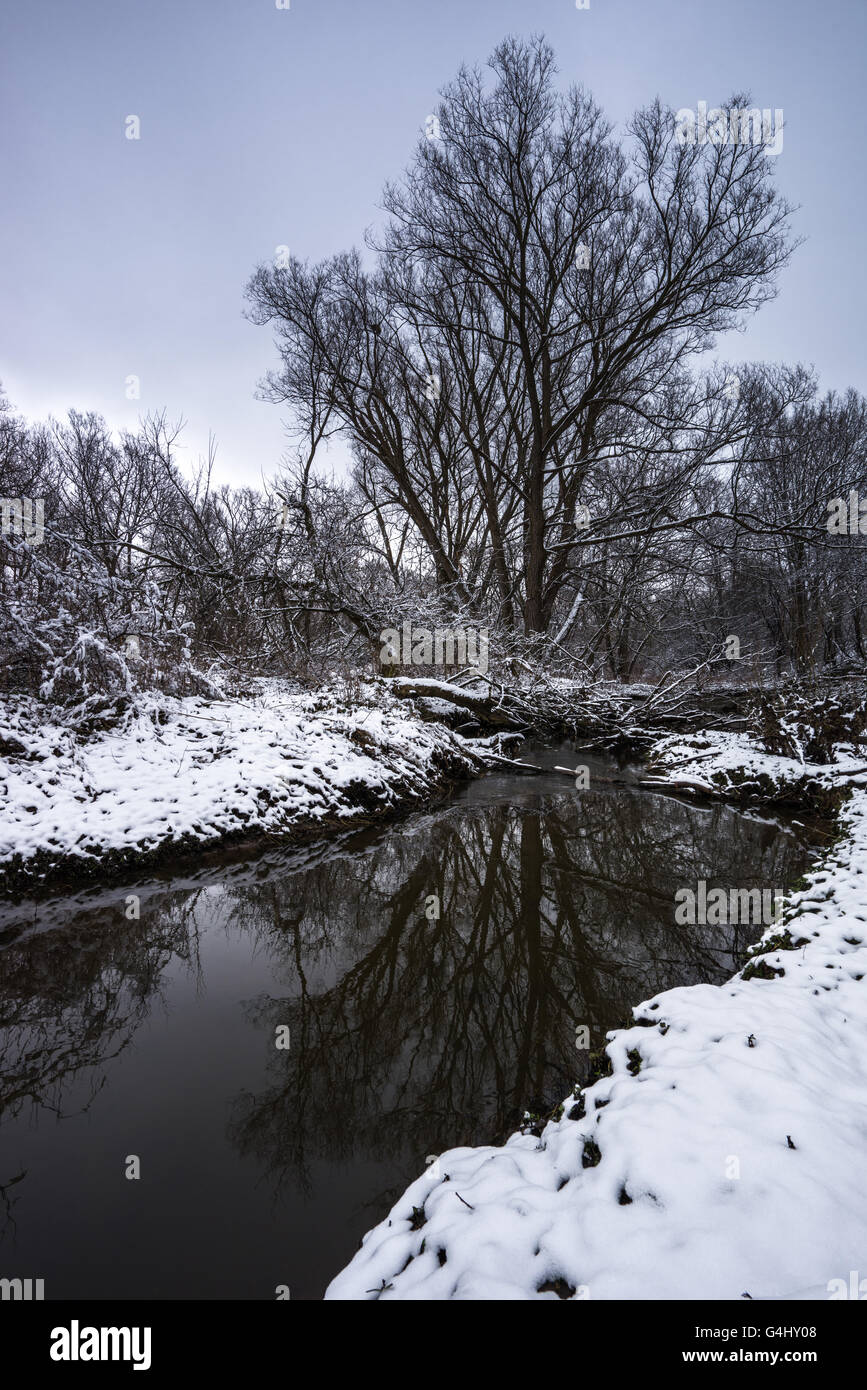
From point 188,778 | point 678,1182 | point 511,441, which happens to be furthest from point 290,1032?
point 511,441

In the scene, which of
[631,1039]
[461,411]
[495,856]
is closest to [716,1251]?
[631,1039]

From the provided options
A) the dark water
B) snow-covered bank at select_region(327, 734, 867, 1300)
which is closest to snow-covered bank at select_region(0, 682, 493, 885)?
the dark water

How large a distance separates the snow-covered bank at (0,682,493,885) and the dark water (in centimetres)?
56

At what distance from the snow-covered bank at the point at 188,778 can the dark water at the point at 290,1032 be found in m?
0.56

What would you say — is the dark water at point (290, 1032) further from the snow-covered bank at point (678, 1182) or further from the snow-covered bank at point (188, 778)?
the snow-covered bank at point (188, 778)

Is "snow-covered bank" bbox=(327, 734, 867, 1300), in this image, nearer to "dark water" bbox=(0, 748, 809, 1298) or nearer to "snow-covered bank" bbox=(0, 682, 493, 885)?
"dark water" bbox=(0, 748, 809, 1298)

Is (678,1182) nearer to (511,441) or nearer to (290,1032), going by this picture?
(290,1032)

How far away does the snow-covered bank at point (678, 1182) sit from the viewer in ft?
5.82

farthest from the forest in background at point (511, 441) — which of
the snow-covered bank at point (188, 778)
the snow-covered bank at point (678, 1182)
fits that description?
the snow-covered bank at point (678, 1182)

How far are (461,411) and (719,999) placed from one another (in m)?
19.4

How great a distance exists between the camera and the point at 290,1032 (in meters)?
3.83

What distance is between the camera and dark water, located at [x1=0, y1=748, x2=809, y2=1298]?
96.9 inches

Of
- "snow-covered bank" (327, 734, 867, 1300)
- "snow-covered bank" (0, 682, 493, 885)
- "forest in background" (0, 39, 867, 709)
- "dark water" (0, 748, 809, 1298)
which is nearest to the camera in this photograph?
"snow-covered bank" (327, 734, 867, 1300)
